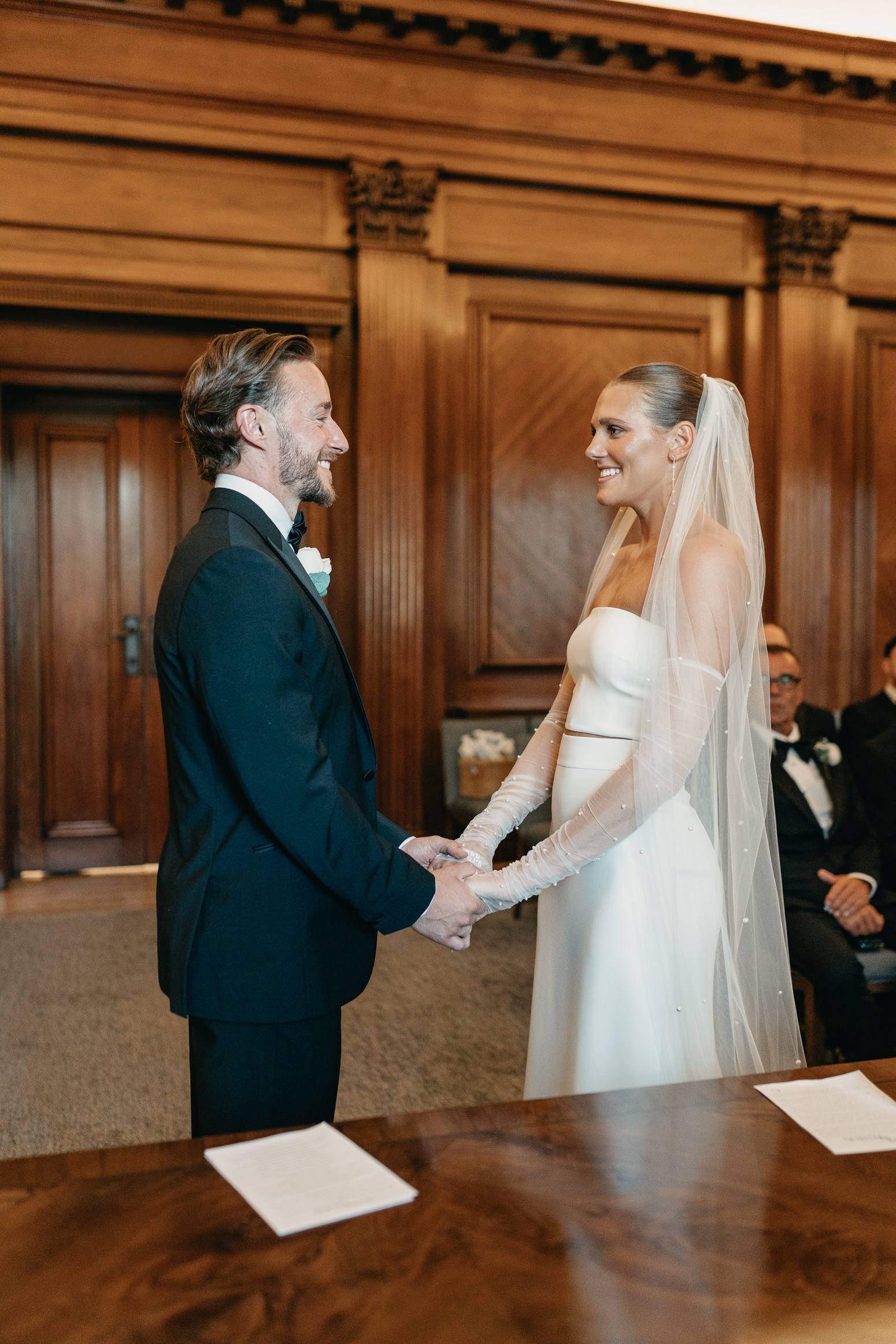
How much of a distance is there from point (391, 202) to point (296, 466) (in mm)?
4484

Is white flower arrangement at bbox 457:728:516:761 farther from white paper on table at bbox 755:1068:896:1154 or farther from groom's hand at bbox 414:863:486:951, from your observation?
white paper on table at bbox 755:1068:896:1154

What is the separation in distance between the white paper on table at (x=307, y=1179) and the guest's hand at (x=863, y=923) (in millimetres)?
2408

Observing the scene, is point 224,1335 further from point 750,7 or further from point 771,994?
point 750,7

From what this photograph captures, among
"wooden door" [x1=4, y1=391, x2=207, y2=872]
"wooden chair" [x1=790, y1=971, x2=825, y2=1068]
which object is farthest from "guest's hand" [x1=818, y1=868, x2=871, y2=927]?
"wooden door" [x1=4, y1=391, x2=207, y2=872]

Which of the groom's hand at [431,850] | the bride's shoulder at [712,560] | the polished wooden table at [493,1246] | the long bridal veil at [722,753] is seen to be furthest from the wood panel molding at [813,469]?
the polished wooden table at [493,1246]

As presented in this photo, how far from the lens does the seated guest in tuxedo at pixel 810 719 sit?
161 inches

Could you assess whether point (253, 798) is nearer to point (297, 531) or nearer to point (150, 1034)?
point (297, 531)

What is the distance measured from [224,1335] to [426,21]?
249 inches

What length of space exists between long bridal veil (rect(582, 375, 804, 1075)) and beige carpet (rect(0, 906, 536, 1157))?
1.23 meters

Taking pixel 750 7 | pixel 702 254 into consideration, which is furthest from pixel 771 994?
pixel 750 7

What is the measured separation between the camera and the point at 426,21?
5.83 meters

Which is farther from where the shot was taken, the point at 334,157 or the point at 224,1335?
the point at 334,157

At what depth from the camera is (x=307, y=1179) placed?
1.26 meters

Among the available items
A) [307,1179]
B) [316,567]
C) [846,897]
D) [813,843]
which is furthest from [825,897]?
[307,1179]
